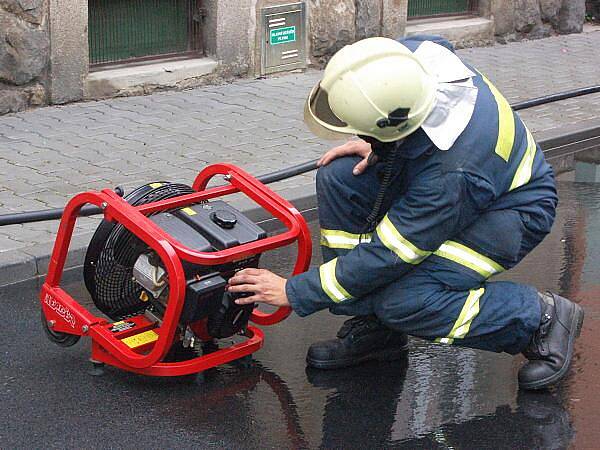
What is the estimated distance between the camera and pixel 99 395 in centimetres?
383

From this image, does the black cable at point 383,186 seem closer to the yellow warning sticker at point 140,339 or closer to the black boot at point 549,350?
the black boot at point 549,350

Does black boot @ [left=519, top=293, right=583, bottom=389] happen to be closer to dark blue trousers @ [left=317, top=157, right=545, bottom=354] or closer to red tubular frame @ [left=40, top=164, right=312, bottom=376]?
dark blue trousers @ [left=317, top=157, right=545, bottom=354]

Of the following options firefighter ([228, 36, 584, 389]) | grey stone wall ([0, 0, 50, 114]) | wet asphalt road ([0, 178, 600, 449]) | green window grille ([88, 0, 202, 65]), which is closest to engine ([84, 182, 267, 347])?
firefighter ([228, 36, 584, 389])

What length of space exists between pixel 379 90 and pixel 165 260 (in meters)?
0.90

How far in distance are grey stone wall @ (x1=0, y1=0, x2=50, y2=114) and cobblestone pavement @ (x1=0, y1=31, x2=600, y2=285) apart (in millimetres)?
157

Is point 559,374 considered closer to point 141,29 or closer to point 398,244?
point 398,244

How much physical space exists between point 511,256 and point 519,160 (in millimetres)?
345

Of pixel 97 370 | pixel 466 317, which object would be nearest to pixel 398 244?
pixel 466 317

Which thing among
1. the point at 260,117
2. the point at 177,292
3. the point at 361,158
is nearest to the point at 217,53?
the point at 260,117

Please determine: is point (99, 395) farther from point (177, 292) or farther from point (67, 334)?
point (177, 292)

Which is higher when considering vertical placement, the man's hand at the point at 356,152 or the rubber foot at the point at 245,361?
the man's hand at the point at 356,152

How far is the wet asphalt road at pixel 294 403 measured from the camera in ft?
11.7

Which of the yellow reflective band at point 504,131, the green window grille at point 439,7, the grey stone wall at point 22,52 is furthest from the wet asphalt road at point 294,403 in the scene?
the green window grille at point 439,7

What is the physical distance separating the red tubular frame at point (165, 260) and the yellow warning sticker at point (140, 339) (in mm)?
28
